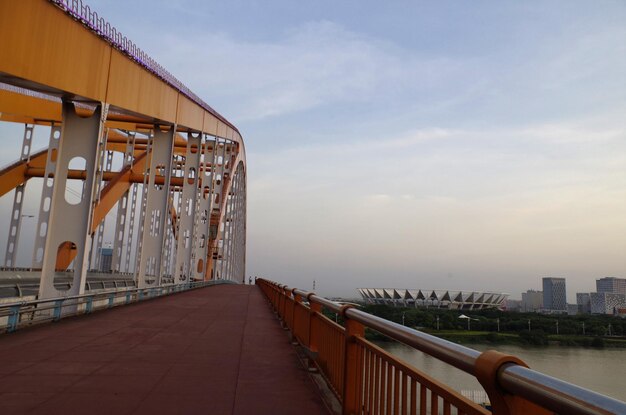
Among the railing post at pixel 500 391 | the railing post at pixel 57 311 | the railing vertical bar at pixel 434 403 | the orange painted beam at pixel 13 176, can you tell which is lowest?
the railing post at pixel 57 311

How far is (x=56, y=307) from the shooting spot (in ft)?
34.4

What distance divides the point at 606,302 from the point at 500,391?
146 feet

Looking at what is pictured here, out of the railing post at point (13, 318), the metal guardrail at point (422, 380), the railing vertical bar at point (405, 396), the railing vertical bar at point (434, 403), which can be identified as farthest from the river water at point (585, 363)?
the railing vertical bar at point (434, 403)

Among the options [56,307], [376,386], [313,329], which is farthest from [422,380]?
[56,307]

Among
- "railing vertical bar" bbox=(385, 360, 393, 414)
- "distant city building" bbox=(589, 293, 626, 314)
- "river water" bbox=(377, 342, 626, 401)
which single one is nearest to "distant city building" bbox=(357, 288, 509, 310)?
"distant city building" bbox=(589, 293, 626, 314)

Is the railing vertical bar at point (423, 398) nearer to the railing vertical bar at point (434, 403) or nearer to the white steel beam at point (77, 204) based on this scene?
the railing vertical bar at point (434, 403)

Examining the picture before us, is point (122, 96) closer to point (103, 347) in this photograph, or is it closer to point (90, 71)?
point (90, 71)

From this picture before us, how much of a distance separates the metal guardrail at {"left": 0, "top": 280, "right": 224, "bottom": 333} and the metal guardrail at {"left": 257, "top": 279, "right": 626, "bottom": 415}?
21.0 ft

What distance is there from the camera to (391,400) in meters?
→ 2.87

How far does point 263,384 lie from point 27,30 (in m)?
9.74

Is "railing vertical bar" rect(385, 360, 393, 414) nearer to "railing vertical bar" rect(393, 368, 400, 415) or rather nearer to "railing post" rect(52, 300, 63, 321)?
"railing vertical bar" rect(393, 368, 400, 415)

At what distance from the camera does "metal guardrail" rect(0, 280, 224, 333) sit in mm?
8578

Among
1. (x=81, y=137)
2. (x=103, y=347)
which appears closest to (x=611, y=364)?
(x=103, y=347)

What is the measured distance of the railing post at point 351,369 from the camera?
3.83 metres
